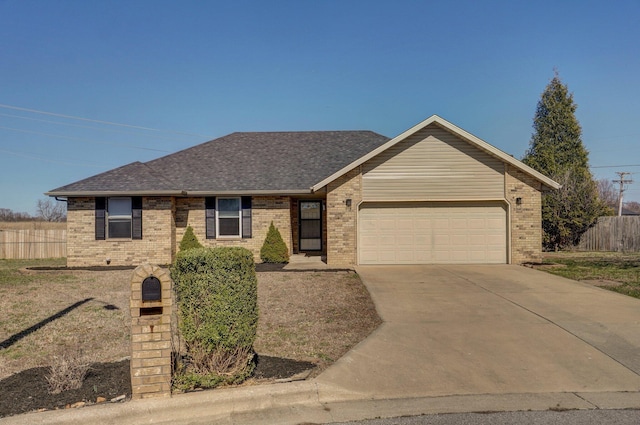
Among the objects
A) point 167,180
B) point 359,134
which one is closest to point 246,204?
point 167,180

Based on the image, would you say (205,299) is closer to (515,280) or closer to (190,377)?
(190,377)

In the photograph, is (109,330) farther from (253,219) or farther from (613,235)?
(613,235)

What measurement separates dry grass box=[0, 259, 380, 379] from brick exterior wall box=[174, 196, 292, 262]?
399 cm

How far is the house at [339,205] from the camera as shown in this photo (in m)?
15.2

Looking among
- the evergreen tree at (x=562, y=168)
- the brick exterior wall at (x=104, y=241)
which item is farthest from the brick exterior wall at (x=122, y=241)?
the evergreen tree at (x=562, y=168)

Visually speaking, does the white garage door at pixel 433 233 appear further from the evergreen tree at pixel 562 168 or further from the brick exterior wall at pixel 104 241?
the evergreen tree at pixel 562 168

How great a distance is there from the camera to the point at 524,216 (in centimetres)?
1514

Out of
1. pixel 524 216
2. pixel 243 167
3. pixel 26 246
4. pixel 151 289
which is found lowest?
pixel 26 246

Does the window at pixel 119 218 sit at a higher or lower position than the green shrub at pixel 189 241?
higher

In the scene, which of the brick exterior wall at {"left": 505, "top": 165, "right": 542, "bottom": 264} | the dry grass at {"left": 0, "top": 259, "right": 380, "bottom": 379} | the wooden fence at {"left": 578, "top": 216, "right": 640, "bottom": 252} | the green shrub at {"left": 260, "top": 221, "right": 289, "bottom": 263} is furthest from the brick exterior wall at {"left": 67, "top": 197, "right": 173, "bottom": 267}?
the wooden fence at {"left": 578, "top": 216, "right": 640, "bottom": 252}

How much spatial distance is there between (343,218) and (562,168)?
729 inches

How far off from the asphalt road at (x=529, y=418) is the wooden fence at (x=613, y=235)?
73.8ft

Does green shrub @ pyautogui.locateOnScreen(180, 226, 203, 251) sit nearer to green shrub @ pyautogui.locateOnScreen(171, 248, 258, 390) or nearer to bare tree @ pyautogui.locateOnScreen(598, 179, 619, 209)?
green shrub @ pyautogui.locateOnScreen(171, 248, 258, 390)

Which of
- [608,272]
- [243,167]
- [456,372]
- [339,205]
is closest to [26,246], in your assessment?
[243,167]
